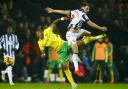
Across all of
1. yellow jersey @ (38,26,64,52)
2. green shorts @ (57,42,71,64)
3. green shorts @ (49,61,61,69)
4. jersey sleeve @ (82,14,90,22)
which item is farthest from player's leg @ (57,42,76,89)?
green shorts @ (49,61,61,69)

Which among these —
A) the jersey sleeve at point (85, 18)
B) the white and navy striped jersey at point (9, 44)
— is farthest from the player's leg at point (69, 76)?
the white and navy striped jersey at point (9, 44)

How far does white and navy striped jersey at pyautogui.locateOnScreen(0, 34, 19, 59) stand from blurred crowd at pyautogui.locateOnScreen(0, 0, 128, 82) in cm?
351

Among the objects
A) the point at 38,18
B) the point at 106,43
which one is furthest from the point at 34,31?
the point at 106,43

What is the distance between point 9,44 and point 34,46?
4.06 metres

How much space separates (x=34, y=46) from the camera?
99.3 feet

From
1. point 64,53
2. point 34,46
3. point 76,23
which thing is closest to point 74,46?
point 76,23

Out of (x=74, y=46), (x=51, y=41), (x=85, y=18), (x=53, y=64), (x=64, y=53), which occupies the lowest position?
(x=53, y=64)

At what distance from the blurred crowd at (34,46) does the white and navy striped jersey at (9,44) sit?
3.51 metres

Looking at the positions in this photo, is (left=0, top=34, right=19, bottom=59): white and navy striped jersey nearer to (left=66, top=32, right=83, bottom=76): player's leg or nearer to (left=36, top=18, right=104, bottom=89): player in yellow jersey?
(left=66, top=32, right=83, bottom=76): player's leg

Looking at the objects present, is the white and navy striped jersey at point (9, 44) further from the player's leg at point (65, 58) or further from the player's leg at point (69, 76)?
the player's leg at point (69, 76)

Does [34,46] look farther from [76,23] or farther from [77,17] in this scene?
[77,17]

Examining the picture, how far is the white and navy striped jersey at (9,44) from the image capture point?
26125mm

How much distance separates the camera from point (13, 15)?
31.3 meters

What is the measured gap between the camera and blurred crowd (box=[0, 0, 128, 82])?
98.6ft
